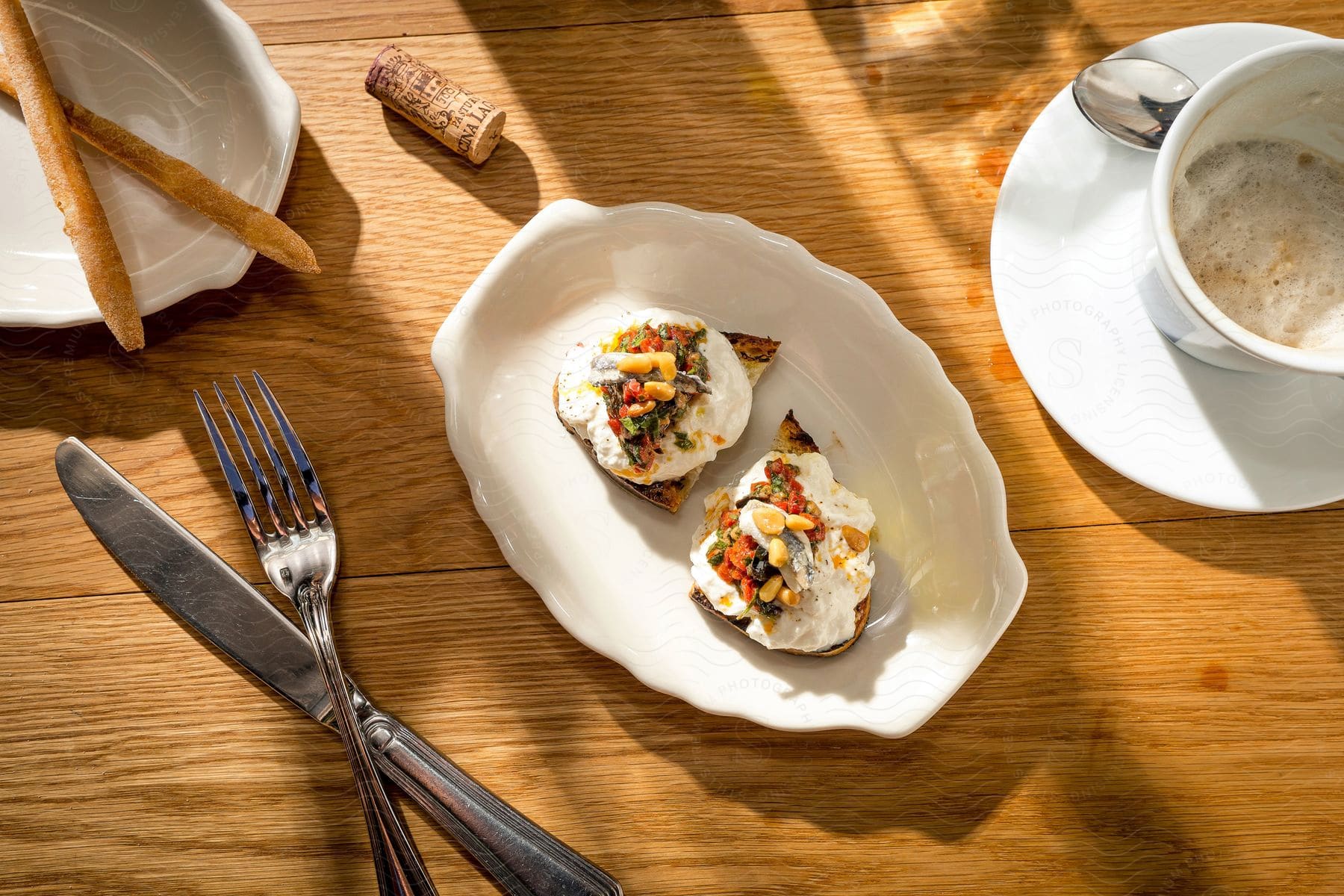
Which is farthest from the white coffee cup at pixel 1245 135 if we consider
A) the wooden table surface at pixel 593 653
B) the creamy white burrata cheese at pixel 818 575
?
the creamy white burrata cheese at pixel 818 575

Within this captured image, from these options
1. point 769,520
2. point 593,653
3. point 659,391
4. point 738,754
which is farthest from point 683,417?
point 738,754

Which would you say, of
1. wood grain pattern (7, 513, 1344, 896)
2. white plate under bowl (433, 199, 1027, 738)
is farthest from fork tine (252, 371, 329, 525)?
white plate under bowl (433, 199, 1027, 738)

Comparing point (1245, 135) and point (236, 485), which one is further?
point (236, 485)

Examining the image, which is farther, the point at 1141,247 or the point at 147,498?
the point at 147,498

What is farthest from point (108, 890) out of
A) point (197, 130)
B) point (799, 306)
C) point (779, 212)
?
point (779, 212)

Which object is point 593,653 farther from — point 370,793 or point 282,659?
point 282,659

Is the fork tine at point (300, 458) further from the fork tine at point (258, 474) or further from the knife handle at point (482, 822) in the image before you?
the knife handle at point (482, 822)

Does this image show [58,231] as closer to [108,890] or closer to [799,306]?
[108,890]
